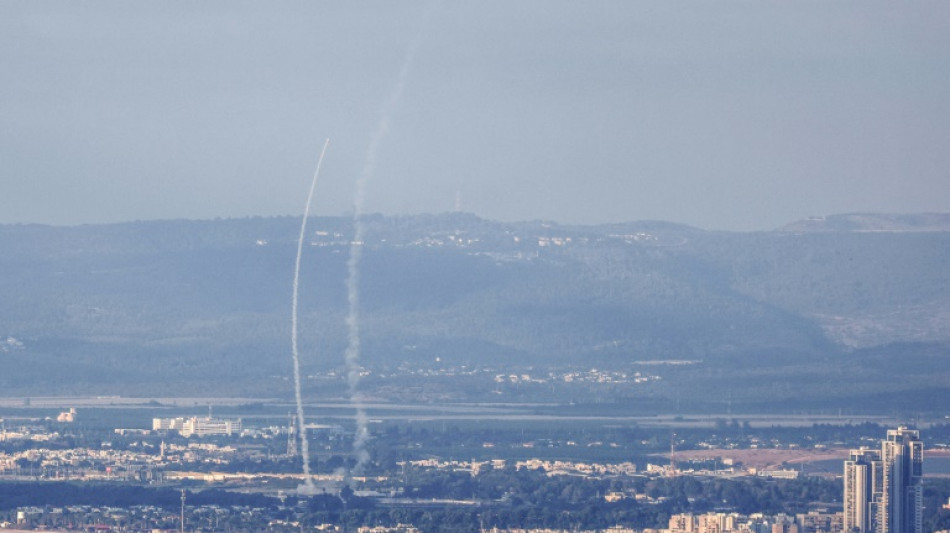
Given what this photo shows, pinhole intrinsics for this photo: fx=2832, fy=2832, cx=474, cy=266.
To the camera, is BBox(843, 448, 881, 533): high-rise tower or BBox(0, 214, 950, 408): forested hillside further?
BBox(0, 214, 950, 408): forested hillside

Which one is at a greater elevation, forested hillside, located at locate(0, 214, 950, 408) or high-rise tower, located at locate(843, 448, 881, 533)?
forested hillside, located at locate(0, 214, 950, 408)

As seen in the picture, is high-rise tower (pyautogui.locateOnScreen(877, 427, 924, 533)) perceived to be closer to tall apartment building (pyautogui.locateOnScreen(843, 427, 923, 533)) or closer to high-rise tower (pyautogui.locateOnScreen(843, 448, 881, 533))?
tall apartment building (pyautogui.locateOnScreen(843, 427, 923, 533))

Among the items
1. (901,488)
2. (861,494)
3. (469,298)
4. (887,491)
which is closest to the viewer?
(901,488)

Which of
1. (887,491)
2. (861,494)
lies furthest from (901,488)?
(861,494)

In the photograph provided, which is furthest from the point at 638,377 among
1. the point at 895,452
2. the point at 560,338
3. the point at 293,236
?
the point at 895,452

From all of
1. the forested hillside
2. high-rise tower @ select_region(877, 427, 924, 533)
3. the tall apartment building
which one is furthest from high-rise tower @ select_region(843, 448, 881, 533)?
the forested hillside

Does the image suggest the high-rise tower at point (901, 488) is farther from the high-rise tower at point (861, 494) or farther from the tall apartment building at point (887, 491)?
the high-rise tower at point (861, 494)

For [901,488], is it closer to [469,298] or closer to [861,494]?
[861,494]

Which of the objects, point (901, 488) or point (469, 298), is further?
point (469, 298)

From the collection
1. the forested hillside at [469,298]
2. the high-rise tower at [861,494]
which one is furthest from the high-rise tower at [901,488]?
the forested hillside at [469,298]
